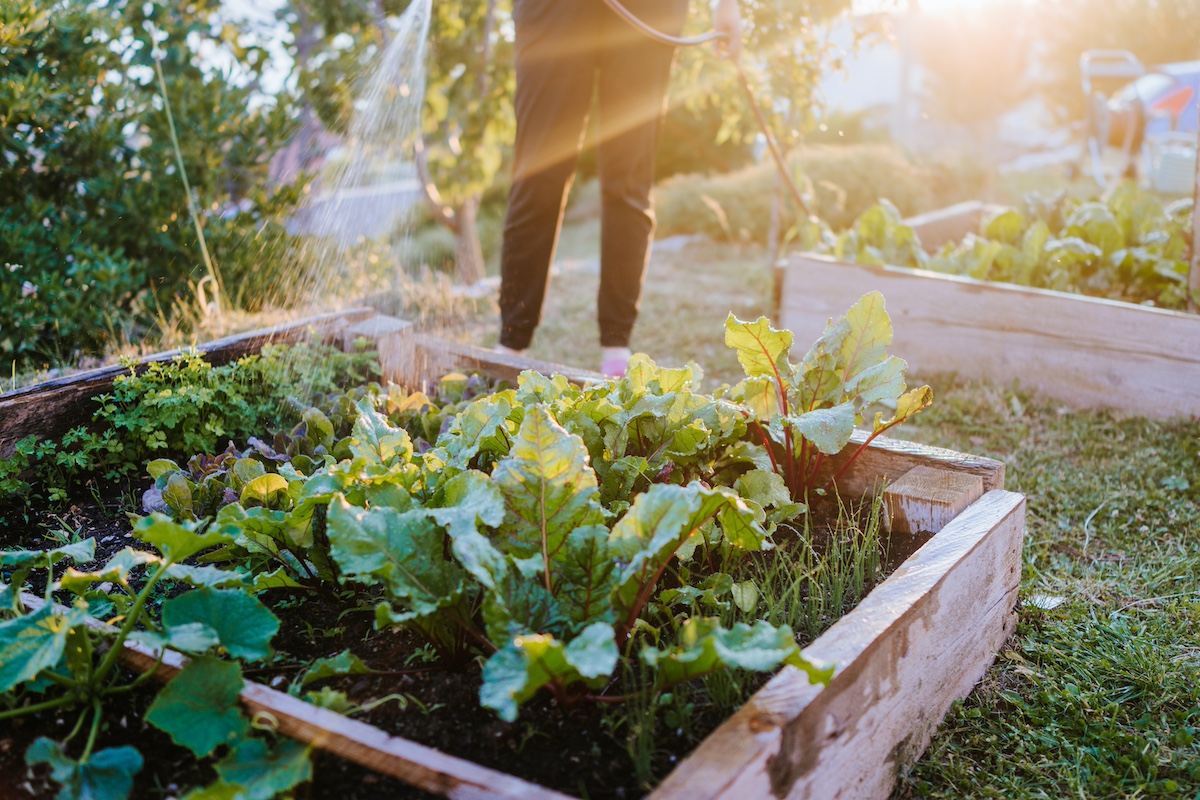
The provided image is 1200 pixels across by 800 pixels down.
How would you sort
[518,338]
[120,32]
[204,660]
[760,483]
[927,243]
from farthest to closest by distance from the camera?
[927,243] → [120,32] → [518,338] → [760,483] → [204,660]

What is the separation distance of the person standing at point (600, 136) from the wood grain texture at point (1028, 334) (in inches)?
26.6

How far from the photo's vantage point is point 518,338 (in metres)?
2.86

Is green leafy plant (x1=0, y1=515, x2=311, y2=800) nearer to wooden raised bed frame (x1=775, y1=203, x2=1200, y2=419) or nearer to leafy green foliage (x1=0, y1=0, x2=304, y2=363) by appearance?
leafy green foliage (x1=0, y1=0, x2=304, y2=363)

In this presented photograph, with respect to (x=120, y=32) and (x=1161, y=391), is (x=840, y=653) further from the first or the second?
(x=120, y=32)

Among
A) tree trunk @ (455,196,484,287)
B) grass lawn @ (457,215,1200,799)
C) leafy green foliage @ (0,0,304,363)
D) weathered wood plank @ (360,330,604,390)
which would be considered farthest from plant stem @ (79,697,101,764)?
tree trunk @ (455,196,484,287)

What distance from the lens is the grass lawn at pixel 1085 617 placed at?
1.34 metres

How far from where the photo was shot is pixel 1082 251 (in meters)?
3.05

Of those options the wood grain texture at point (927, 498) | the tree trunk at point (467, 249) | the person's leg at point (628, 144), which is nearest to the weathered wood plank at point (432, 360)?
the person's leg at point (628, 144)

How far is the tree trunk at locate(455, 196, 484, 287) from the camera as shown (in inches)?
210

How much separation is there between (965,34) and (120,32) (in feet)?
49.5

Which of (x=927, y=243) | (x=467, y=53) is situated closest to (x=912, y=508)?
(x=927, y=243)

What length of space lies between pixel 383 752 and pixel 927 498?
1.04 meters

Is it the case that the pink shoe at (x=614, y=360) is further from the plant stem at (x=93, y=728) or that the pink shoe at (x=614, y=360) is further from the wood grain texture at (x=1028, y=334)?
the plant stem at (x=93, y=728)

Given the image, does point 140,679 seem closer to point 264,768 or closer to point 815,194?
point 264,768
